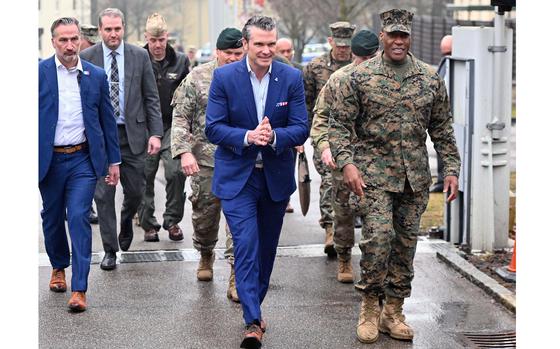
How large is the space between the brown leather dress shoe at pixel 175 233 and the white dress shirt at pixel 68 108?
9.81 ft

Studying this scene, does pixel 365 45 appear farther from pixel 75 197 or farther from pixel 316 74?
pixel 75 197

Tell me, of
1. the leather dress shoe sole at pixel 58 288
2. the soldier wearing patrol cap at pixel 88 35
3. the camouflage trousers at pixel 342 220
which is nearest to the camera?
the leather dress shoe sole at pixel 58 288

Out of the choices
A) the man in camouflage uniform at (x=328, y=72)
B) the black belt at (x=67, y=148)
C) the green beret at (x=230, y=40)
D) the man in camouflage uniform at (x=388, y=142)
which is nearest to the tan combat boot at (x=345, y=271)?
the man in camouflage uniform at (x=328, y=72)

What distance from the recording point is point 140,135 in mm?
9984

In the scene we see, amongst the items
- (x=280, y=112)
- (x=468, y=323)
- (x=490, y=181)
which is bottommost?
(x=468, y=323)

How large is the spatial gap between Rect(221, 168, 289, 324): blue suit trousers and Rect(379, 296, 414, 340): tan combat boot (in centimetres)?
76

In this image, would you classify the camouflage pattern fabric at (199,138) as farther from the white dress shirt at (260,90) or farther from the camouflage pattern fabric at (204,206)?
the white dress shirt at (260,90)

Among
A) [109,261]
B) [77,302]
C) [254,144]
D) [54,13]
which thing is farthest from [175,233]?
[54,13]

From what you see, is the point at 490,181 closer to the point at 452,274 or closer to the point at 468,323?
the point at 452,274

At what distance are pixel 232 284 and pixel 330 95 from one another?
5.30ft

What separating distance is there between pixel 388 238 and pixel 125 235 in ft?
12.1

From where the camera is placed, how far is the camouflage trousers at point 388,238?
7168mm

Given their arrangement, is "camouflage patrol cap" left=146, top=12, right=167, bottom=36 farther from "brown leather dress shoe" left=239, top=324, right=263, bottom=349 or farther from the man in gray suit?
"brown leather dress shoe" left=239, top=324, right=263, bottom=349
